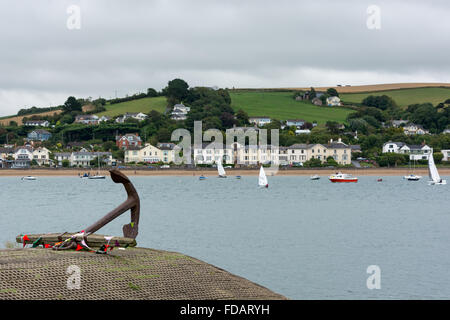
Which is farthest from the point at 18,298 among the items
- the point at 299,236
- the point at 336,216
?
the point at 336,216

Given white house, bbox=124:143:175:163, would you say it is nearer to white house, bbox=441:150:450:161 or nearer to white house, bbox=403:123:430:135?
white house, bbox=441:150:450:161

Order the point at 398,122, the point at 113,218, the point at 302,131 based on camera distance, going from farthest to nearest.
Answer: the point at 398,122
the point at 302,131
the point at 113,218

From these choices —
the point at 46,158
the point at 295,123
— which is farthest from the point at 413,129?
the point at 46,158

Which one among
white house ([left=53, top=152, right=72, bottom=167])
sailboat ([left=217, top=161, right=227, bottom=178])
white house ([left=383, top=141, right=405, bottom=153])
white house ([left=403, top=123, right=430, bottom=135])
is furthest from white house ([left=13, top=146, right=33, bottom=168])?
white house ([left=403, top=123, right=430, bottom=135])

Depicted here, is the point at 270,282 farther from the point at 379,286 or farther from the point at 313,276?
the point at 379,286

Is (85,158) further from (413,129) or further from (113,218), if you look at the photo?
(113,218)

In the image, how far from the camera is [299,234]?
138 feet

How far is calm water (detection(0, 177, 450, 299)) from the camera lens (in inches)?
1002

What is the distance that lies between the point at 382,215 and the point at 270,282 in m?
34.3

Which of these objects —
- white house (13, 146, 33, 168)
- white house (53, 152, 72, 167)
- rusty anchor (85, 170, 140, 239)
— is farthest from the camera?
white house (13, 146, 33, 168)

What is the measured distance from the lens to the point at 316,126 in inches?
7165

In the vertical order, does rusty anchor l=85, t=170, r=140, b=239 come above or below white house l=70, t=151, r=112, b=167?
above

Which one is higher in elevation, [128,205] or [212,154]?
[128,205]

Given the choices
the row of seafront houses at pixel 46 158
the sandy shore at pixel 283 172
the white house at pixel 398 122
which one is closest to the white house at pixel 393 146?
the sandy shore at pixel 283 172
